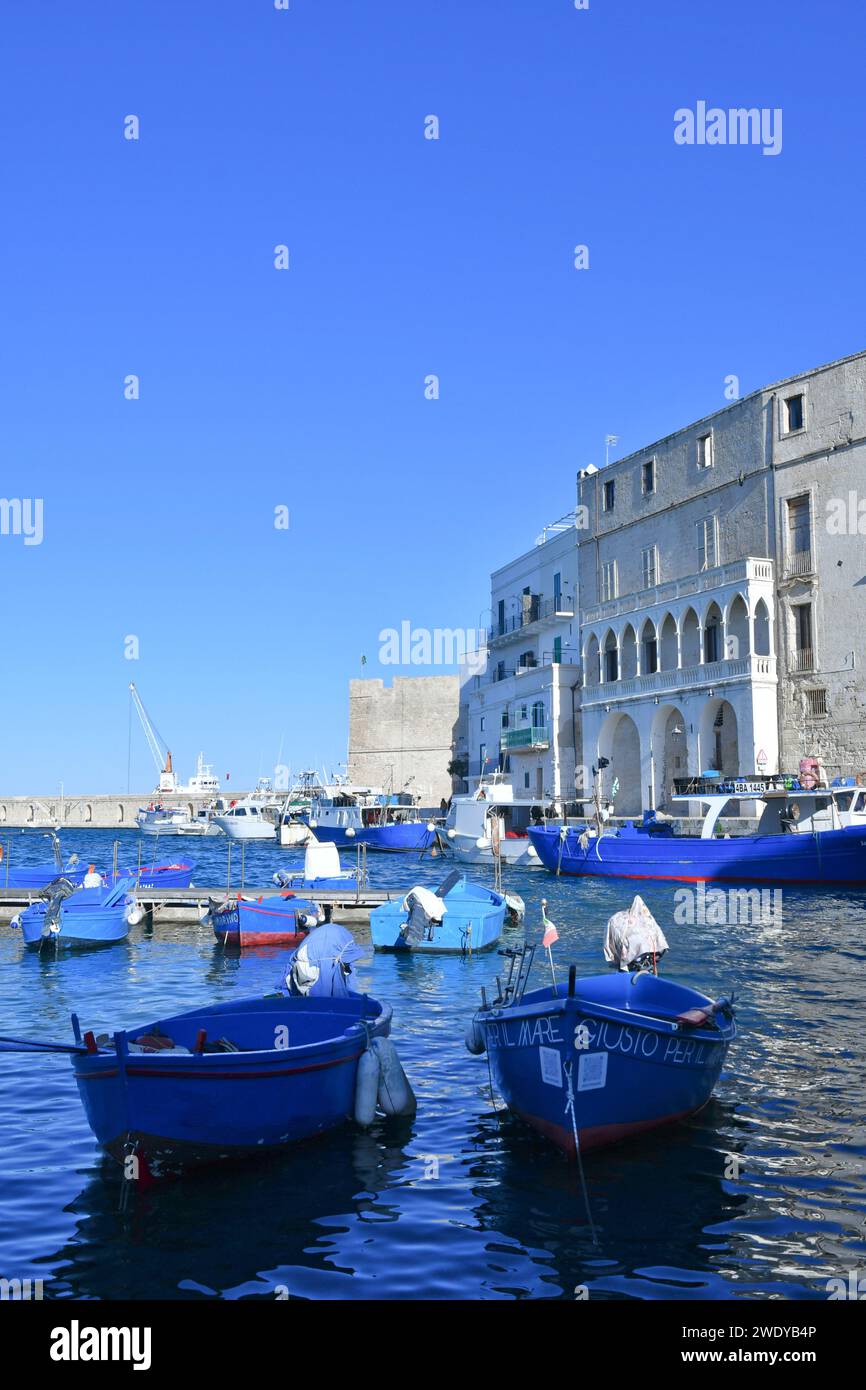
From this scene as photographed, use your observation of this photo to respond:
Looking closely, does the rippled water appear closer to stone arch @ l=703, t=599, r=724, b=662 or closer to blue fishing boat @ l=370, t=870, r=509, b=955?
blue fishing boat @ l=370, t=870, r=509, b=955

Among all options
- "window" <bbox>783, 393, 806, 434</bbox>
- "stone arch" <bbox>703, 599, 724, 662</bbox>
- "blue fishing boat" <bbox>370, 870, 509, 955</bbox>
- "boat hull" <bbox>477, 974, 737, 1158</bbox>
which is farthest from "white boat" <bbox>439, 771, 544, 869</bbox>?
"boat hull" <bbox>477, 974, 737, 1158</bbox>

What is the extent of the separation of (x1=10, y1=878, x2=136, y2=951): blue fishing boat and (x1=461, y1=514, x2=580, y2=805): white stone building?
30.8 m

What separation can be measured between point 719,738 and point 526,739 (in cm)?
1431

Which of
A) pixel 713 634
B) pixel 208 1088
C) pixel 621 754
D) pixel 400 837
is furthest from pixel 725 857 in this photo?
pixel 400 837

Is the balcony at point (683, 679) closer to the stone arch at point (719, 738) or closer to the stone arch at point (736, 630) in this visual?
the stone arch at point (736, 630)

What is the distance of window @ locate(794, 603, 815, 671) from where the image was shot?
134ft

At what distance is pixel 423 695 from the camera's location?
275 ft

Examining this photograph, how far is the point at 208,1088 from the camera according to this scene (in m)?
9.13

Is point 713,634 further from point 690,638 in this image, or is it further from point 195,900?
point 195,900

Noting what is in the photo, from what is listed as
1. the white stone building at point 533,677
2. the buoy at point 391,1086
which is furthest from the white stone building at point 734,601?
the buoy at point 391,1086

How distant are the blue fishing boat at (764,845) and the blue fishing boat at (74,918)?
16.4m

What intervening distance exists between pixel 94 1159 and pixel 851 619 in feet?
113
